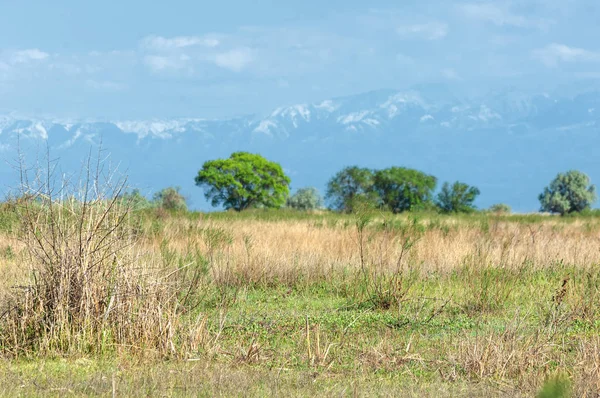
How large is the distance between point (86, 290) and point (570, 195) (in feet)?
172

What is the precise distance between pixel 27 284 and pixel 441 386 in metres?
4.88

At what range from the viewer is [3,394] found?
19.2ft

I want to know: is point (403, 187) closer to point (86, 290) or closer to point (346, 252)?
point (346, 252)

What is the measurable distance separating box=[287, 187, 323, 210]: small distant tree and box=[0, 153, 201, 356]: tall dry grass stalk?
6532 cm

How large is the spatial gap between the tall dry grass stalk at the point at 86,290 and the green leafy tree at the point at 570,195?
50006mm

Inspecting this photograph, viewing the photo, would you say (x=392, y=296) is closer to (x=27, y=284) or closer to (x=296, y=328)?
(x=296, y=328)

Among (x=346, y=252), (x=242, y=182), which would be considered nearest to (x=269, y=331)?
(x=346, y=252)

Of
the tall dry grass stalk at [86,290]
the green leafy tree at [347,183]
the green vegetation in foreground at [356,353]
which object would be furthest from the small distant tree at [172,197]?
the tall dry grass stalk at [86,290]

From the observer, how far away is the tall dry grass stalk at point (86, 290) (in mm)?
7695

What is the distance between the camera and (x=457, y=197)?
49.4 meters

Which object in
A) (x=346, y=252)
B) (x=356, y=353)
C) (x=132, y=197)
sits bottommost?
(x=356, y=353)

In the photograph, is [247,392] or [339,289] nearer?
[247,392]

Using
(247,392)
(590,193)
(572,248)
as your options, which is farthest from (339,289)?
(590,193)

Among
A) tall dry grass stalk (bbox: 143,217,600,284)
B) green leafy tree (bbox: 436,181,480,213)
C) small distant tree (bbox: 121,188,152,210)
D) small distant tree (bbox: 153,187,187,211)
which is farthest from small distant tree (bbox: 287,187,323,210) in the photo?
small distant tree (bbox: 121,188,152,210)
